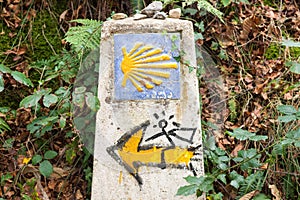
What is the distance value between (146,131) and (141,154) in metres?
0.12

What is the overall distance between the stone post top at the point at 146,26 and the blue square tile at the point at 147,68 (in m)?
0.04

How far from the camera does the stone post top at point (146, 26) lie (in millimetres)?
2598

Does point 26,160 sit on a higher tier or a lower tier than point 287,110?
lower

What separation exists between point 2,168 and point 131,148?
3.37 ft

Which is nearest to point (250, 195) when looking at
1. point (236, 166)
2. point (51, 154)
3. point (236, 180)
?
point (236, 180)

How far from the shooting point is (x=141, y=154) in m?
2.52

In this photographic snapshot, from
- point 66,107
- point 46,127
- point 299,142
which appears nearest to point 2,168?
point 46,127

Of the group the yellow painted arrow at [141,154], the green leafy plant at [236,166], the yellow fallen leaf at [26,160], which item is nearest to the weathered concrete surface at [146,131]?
the yellow painted arrow at [141,154]

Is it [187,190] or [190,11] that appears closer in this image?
[187,190]

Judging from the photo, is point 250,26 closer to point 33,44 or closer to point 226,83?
point 226,83

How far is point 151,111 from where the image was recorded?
2543 mm

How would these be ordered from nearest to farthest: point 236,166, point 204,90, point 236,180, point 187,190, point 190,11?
1. point 187,190
2. point 236,166
3. point 236,180
4. point 204,90
5. point 190,11

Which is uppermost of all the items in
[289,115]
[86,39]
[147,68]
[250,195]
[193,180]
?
[86,39]

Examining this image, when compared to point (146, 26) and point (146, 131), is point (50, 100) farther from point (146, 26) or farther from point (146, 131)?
point (146, 26)
